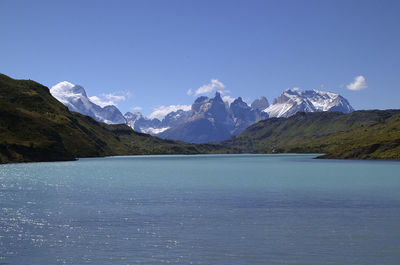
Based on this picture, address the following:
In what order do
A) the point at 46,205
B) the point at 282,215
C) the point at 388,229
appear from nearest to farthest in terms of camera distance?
the point at 388,229, the point at 282,215, the point at 46,205

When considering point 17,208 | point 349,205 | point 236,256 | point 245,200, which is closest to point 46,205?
point 17,208

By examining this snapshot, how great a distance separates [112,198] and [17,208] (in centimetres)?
2039

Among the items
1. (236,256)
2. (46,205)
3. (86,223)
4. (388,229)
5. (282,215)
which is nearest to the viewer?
(236,256)

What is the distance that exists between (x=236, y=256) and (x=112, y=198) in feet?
168

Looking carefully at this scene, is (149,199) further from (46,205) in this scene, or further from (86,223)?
(86,223)

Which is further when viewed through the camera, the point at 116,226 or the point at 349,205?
the point at 349,205

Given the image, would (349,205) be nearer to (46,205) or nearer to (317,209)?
(317,209)

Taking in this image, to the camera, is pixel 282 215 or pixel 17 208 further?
pixel 17 208

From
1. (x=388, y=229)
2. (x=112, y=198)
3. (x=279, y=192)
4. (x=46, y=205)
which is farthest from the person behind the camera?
(x=279, y=192)

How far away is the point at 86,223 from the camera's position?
53.5 metres

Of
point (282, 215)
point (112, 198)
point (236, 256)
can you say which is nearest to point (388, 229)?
point (282, 215)

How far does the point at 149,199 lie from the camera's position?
80.9m

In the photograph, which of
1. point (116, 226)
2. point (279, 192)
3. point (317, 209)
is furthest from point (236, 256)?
point (279, 192)

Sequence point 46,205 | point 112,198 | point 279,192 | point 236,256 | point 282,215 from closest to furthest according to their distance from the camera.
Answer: point 236,256 < point 282,215 < point 46,205 < point 112,198 < point 279,192
